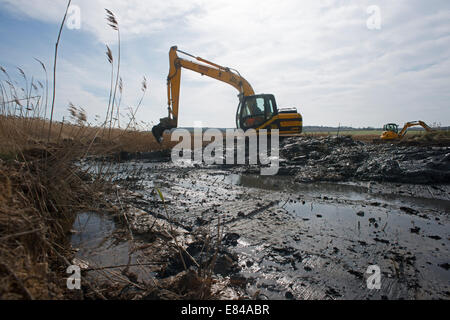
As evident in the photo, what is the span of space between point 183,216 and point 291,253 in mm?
1556

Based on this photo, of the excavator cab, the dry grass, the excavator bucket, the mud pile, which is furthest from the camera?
the excavator cab

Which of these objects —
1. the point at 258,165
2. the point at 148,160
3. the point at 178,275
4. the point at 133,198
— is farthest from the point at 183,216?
the point at 148,160

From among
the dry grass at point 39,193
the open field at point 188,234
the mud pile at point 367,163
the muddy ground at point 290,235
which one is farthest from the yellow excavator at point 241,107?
the dry grass at point 39,193

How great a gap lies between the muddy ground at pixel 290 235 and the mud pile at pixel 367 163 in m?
0.04

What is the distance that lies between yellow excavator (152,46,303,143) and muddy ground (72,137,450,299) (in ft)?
15.7

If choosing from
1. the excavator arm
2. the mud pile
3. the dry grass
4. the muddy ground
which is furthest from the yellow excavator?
the dry grass

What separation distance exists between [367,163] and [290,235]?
440 centimetres

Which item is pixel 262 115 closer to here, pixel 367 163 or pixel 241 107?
pixel 241 107

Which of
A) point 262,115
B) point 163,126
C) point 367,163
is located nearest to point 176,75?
point 163,126

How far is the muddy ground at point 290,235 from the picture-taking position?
1780mm

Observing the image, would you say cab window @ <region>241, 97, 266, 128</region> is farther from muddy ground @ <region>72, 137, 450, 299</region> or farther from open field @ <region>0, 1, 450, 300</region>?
open field @ <region>0, 1, 450, 300</region>

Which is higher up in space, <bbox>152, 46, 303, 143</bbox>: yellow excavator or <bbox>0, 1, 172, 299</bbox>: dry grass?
<bbox>152, 46, 303, 143</bbox>: yellow excavator

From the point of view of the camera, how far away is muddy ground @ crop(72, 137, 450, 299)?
1.78 metres
